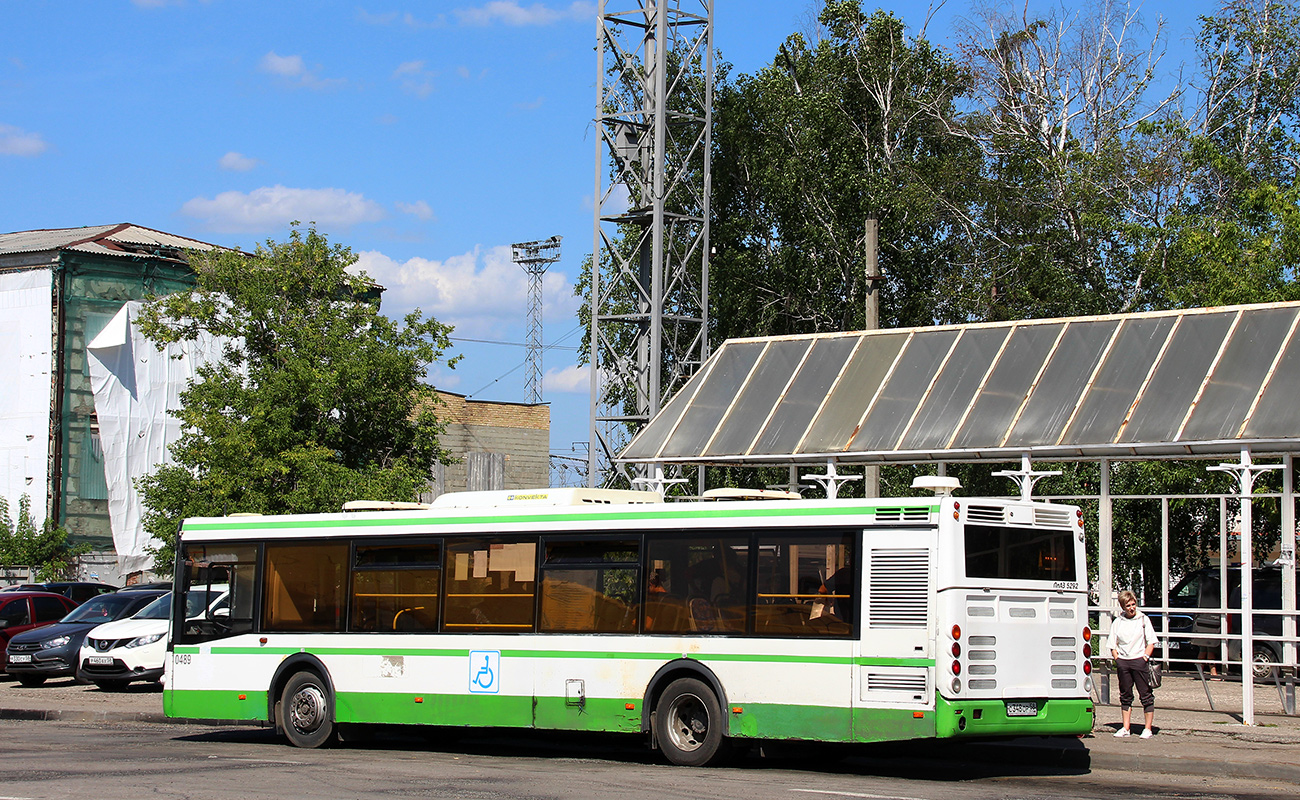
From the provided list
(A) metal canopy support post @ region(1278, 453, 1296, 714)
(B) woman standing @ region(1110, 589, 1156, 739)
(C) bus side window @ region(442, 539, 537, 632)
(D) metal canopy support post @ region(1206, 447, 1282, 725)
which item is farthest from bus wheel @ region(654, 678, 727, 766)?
(A) metal canopy support post @ region(1278, 453, 1296, 714)

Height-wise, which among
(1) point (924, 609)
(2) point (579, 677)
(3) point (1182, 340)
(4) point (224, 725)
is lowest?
(4) point (224, 725)

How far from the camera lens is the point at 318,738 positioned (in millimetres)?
16016

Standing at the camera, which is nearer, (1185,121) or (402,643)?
(402,643)

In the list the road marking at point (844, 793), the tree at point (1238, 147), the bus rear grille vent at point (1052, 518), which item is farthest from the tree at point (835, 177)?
the road marking at point (844, 793)

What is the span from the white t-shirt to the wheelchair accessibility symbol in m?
6.96

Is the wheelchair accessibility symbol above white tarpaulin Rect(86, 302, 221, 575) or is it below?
below

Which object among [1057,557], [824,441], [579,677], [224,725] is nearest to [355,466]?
[224,725]

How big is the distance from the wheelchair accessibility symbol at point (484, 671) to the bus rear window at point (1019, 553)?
5.24 meters

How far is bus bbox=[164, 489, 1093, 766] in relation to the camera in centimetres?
1247

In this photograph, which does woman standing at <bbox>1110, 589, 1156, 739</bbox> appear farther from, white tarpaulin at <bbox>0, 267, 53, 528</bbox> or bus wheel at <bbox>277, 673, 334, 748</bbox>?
white tarpaulin at <bbox>0, 267, 53, 528</bbox>

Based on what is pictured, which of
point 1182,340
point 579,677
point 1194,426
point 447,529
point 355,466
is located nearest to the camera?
point 579,677

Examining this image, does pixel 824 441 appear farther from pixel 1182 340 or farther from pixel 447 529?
pixel 447 529

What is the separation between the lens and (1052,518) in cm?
1335

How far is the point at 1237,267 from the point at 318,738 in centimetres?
2245
